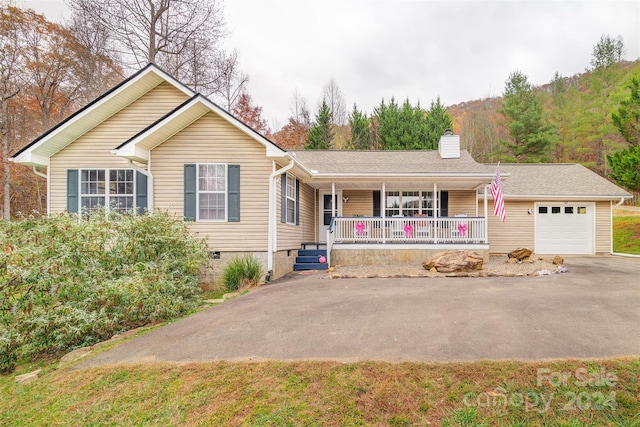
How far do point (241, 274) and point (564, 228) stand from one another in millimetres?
13156

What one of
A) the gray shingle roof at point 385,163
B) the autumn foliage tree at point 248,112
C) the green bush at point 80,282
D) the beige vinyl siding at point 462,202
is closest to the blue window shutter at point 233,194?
the green bush at point 80,282

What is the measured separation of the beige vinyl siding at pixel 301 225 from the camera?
370 inches

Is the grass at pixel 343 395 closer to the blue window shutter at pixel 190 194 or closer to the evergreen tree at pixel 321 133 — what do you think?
the blue window shutter at pixel 190 194

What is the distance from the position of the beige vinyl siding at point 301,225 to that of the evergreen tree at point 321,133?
46.4 feet

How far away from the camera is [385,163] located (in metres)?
13.1

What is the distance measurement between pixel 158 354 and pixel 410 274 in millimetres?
6581

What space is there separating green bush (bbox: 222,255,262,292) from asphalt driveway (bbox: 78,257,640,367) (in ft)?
3.27

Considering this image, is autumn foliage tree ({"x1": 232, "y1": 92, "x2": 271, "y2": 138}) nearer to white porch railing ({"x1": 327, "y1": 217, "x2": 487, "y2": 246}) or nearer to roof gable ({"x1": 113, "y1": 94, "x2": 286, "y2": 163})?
roof gable ({"x1": 113, "y1": 94, "x2": 286, "y2": 163})

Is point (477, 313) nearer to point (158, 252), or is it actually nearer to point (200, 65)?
point (158, 252)

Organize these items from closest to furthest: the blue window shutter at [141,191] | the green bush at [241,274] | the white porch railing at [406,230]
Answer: the green bush at [241,274] → the blue window shutter at [141,191] → the white porch railing at [406,230]

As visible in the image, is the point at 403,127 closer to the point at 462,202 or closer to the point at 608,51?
the point at 462,202

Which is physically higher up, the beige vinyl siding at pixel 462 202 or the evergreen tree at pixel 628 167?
the evergreen tree at pixel 628 167

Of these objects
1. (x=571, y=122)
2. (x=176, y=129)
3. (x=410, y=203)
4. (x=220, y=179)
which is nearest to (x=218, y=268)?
(x=220, y=179)

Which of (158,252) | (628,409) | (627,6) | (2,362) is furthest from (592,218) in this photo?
(2,362)
